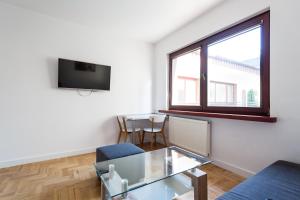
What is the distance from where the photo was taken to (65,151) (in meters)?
2.79

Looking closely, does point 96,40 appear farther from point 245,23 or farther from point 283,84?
point 283,84

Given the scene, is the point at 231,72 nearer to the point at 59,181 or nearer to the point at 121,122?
the point at 121,122

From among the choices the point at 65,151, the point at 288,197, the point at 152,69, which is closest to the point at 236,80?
the point at 288,197

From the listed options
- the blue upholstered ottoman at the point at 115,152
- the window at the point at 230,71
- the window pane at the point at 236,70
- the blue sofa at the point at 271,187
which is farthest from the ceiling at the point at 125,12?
the blue sofa at the point at 271,187

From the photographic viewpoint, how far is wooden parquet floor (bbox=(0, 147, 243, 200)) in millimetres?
1640

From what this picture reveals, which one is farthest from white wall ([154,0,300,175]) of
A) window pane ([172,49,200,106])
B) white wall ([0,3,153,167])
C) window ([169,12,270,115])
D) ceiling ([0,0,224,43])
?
white wall ([0,3,153,167])

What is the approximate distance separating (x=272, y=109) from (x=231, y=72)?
A: 833 millimetres

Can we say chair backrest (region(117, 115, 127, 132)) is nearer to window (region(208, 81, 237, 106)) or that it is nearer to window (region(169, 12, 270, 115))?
window (region(169, 12, 270, 115))

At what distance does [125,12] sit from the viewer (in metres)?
2.53

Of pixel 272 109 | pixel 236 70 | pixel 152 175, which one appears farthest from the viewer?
pixel 236 70

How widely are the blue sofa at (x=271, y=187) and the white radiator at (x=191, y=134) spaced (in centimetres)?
Answer: 106

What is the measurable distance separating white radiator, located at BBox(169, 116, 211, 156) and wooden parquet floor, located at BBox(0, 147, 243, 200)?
1.13ft

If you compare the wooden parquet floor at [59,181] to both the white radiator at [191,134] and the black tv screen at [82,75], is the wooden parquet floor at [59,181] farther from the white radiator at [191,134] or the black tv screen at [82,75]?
the black tv screen at [82,75]

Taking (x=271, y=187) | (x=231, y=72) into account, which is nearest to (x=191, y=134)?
(x=231, y=72)
